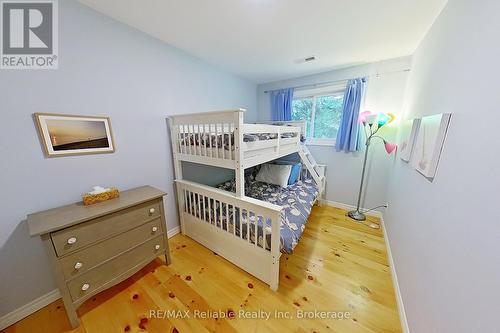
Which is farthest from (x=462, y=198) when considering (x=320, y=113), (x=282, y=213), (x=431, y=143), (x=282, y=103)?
(x=282, y=103)

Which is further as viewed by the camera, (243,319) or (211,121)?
(211,121)

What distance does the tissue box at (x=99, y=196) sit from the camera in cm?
148

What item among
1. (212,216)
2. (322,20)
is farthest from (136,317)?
(322,20)

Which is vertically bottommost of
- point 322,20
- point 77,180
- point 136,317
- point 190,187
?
point 136,317

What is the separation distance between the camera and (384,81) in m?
2.56

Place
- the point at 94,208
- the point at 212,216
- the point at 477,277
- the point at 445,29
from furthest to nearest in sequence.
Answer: the point at 212,216 < the point at 94,208 < the point at 445,29 < the point at 477,277

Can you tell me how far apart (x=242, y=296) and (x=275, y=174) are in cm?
179

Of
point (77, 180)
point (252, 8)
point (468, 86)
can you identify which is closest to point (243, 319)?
point (77, 180)

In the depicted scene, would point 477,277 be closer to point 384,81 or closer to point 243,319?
point 243,319

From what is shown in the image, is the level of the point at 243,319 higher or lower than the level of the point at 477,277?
lower

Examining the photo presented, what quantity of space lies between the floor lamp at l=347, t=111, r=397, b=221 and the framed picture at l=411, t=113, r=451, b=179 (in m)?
1.17

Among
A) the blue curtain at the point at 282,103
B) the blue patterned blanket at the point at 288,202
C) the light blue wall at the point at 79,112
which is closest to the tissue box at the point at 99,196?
the light blue wall at the point at 79,112

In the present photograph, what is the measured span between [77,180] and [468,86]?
9.27ft

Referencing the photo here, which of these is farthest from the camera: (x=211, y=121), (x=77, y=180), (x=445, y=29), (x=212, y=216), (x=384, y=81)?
(x=384, y=81)
